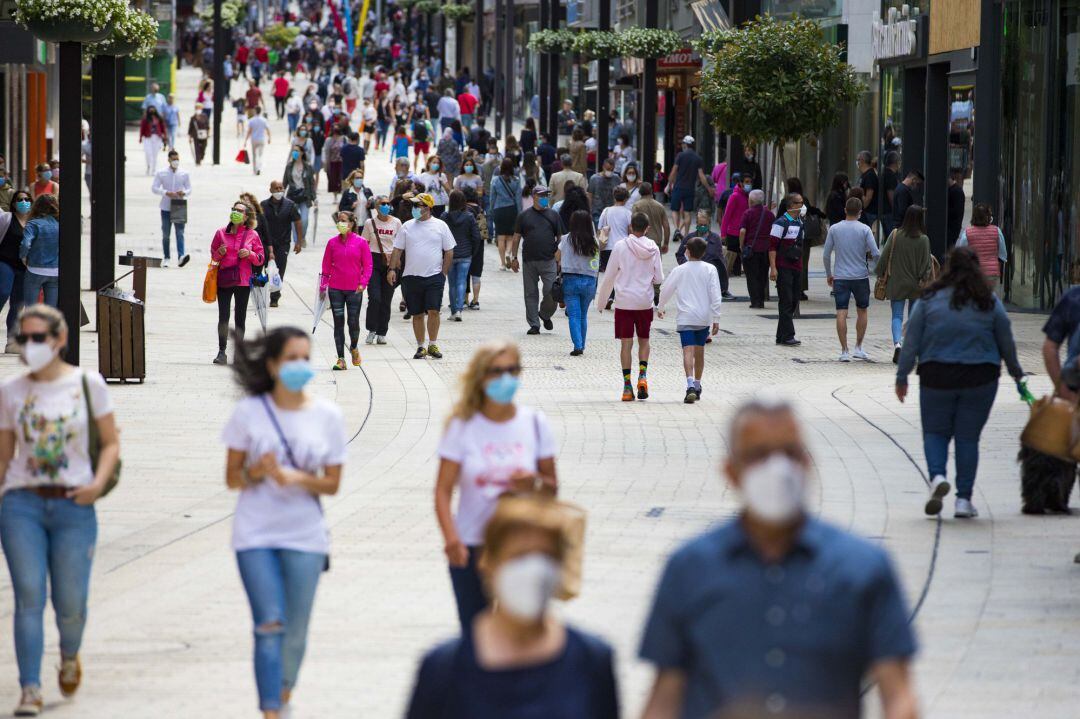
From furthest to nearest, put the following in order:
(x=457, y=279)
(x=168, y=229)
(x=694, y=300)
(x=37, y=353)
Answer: (x=168, y=229), (x=457, y=279), (x=694, y=300), (x=37, y=353)

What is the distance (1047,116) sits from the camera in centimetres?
2355

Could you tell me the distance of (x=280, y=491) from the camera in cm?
665

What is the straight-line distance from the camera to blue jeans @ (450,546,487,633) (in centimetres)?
670

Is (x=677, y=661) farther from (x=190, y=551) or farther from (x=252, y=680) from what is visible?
(x=190, y=551)

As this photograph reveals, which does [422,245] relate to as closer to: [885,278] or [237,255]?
[237,255]

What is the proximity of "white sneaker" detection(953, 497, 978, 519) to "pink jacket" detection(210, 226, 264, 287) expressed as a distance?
9.00 m

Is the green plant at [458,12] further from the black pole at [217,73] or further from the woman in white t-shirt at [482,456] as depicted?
the woman in white t-shirt at [482,456]

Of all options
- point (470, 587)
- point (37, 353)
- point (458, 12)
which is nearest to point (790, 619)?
point (470, 587)

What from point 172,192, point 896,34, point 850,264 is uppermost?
point 896,34

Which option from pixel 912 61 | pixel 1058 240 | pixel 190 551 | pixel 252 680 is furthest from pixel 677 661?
pixel 912 61

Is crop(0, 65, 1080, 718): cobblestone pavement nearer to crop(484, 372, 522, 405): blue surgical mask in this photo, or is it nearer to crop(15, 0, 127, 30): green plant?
crop(15, 0, 127, 30): green plant

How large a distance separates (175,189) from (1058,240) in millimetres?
12226

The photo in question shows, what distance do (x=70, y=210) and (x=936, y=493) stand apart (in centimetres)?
693

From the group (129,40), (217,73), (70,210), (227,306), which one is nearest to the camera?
(70,210)
